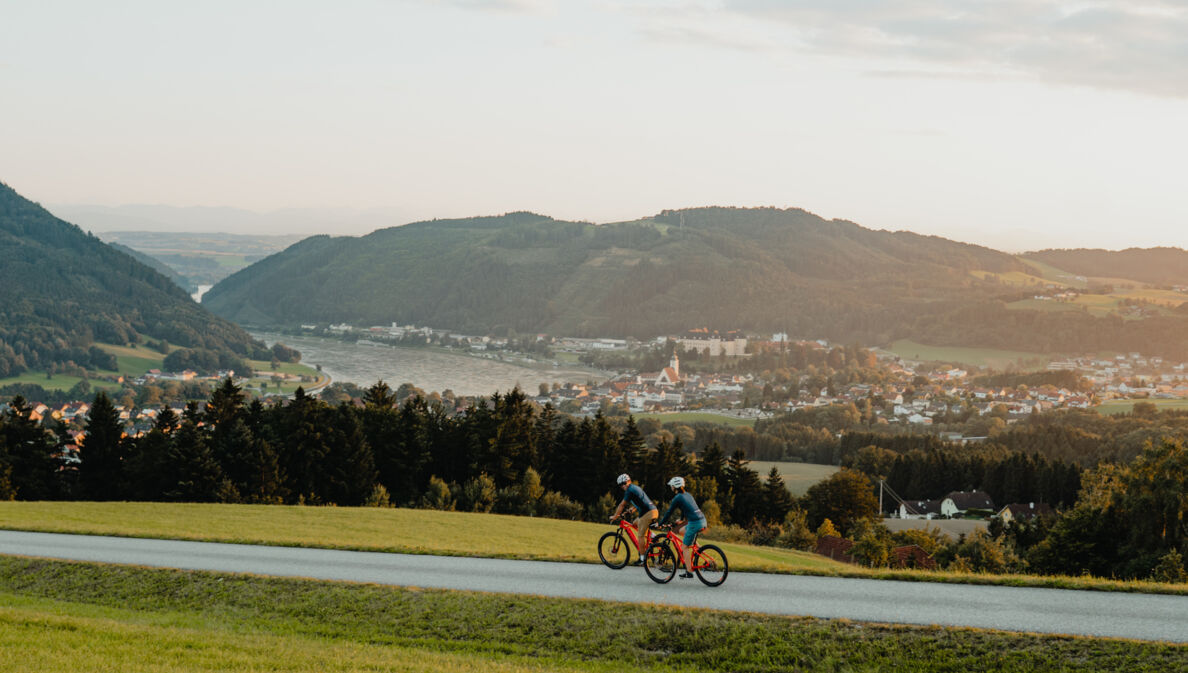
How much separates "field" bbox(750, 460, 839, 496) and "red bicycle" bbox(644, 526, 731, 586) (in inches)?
2616

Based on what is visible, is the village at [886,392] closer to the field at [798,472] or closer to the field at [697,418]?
the field at [697,418]

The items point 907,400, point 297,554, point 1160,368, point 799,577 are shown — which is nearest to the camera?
point 799,577

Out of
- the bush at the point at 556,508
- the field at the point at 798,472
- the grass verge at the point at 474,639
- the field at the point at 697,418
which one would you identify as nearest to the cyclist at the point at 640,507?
the grass verge at the point at 474,639

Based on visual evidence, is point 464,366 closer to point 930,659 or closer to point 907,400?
point 907,400

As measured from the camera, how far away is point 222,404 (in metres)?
42.6

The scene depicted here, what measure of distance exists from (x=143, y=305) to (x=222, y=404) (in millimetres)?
148104

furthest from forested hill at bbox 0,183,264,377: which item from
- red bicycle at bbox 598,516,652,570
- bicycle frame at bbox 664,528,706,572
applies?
bicycle frame at bbox 664,528,706,572

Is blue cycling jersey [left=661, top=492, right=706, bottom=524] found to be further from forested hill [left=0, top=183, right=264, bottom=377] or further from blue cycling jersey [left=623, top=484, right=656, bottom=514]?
forested hill [left=0, top=183, right=264, bottom=377]

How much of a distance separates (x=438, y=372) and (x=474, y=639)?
509ft

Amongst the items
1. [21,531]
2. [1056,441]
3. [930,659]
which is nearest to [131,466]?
[21,531]

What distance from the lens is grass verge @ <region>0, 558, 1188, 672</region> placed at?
32.2ft

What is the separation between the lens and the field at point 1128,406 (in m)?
118

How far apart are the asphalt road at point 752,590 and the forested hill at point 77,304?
12734cm

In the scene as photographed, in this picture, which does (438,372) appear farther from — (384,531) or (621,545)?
(621,545)
